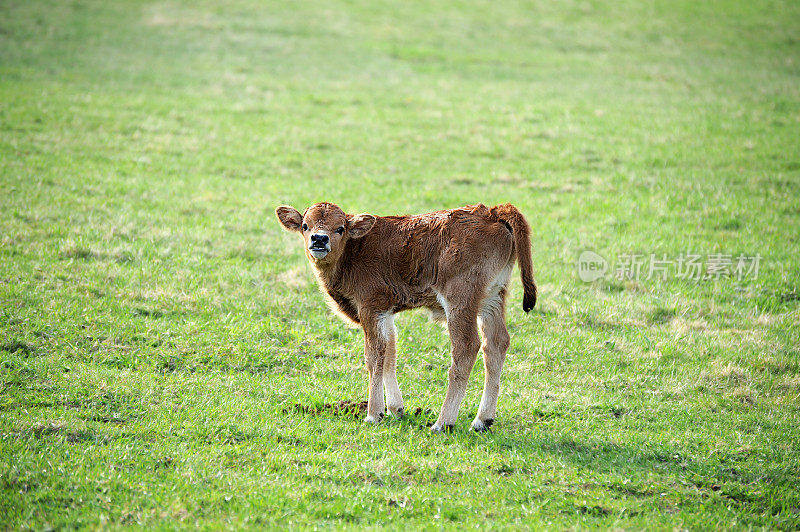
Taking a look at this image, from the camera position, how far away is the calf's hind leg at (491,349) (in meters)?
8.61

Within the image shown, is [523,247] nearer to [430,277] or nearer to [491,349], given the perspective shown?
[430,277]

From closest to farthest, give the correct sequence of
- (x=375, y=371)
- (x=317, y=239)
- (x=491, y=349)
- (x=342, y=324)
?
1. (x=317, y=239)
2. (x=375, y=371)
3. (x=491, y=349)
4. (x=342, y=324)

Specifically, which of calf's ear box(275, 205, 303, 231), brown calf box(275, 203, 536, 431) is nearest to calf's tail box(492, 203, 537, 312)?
brown calf box(275, 203, 536, 431)

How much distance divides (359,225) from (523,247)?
1.95m

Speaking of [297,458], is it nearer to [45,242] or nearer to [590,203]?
[45,242]

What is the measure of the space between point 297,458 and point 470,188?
11.1 meters

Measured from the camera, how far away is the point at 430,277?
341 inches

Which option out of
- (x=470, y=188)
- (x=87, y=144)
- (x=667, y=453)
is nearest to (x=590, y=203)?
(x=470, y=188)
